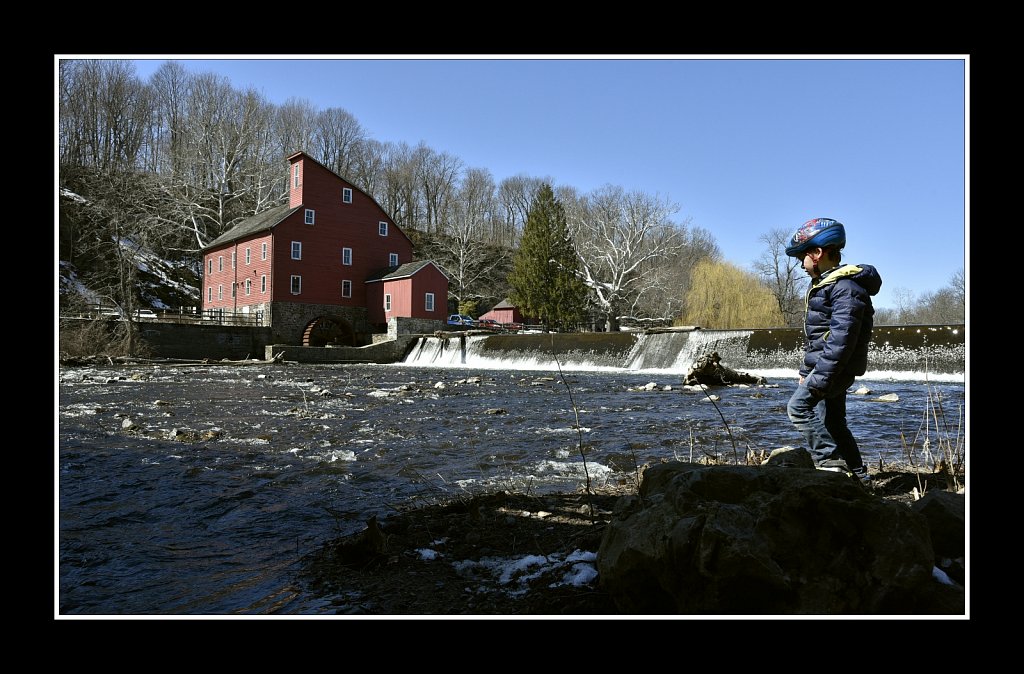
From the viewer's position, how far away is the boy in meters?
3.56

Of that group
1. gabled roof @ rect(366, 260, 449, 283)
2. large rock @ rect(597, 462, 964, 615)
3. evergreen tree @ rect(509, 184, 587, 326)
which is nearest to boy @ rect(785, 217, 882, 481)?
large rock @ rect(597, 462, 964, 615)

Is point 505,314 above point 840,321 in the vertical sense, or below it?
above

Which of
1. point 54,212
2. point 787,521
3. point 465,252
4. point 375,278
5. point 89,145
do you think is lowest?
point 787,521

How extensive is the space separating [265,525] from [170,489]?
1.56 metres

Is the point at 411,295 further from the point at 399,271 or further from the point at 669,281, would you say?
the point at 669,281

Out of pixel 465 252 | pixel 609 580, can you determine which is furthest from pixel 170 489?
pixel 465 252

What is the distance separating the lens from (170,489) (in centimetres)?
→ 504

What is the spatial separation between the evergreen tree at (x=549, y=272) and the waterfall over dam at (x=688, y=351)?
20384 millimetres

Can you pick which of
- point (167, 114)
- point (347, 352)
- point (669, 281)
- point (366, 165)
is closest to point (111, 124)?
point (167, 114)

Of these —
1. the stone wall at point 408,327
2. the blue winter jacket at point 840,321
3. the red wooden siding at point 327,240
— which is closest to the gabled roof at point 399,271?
the red wooden siding at point 327,240

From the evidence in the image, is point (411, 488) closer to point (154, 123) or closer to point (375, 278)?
point (375, 278)

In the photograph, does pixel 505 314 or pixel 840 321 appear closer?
pixel 840 321

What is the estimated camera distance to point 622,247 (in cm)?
4891

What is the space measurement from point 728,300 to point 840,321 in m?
37.8
